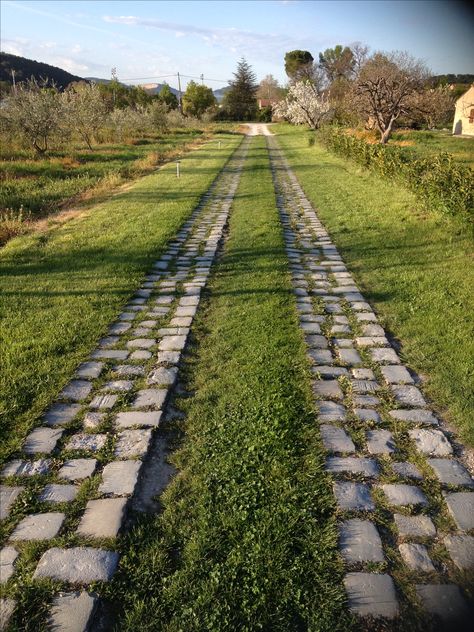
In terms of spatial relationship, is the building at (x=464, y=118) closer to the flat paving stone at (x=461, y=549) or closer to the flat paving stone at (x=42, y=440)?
the flat paving stone at (x=461, y=549)

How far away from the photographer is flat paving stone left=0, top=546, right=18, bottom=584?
6.97 ft

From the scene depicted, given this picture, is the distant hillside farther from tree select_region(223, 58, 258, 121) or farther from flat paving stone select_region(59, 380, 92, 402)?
flat paving stone select_region(59, 380, 92, 402)

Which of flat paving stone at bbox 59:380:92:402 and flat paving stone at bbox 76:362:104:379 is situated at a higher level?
flat paving stone at bbox 76:362:104:379

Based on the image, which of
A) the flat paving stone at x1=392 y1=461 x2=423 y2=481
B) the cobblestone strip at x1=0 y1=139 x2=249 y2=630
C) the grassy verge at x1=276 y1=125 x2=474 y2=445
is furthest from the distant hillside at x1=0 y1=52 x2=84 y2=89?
the flat paving stone at x1=392 y1=461 x2=423 y2=481

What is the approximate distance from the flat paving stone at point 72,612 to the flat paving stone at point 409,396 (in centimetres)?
251

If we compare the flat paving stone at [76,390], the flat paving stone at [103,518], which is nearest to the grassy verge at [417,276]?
the flat paving stone at [103,518]

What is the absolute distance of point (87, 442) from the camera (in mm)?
3049

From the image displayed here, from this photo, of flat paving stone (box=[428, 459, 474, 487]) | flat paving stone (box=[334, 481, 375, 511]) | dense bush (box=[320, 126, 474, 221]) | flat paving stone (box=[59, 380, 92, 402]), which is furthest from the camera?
dense bush (box=[320, 126, 474, 221])

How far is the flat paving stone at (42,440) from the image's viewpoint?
9.77 feet

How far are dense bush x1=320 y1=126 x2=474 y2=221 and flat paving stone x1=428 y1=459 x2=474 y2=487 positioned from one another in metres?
6.36

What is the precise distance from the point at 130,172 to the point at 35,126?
23.8 ft

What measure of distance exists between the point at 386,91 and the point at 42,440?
2399 cm

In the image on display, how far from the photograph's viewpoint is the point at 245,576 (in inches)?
83.7

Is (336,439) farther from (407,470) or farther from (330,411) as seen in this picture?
(407,470)
